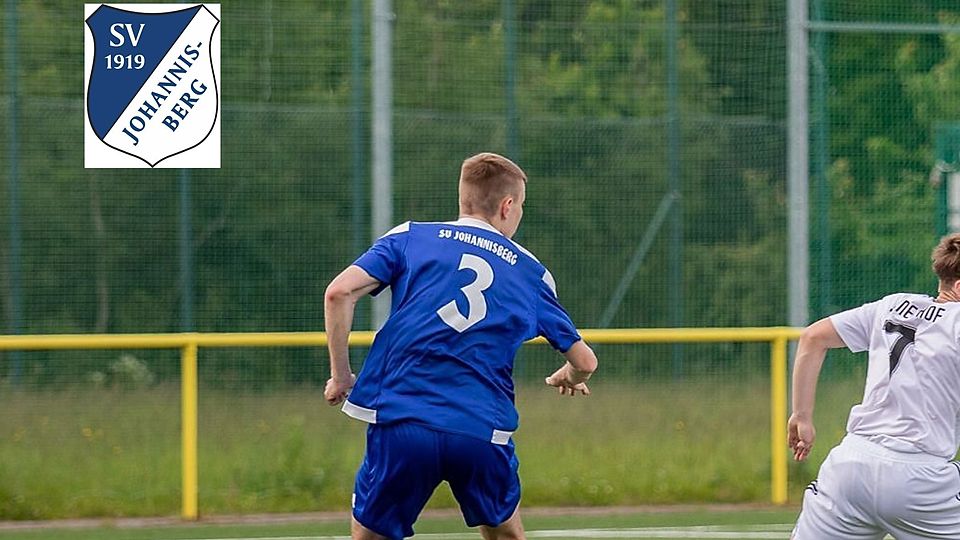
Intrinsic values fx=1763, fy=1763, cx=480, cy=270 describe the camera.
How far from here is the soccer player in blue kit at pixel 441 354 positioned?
5484mm

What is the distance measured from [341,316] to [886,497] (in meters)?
1.75

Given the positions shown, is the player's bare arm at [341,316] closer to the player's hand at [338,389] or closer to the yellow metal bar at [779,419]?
the player's hand at [338,389]

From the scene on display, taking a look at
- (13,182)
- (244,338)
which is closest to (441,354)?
(244,338)

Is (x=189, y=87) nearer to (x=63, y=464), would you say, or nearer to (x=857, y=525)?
(x=63, y=464)

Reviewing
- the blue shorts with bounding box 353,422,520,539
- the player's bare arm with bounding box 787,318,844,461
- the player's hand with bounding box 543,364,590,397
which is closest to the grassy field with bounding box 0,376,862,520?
the player's hand with bounding box 543,364,590,397

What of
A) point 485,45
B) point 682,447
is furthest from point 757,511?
point 485,45

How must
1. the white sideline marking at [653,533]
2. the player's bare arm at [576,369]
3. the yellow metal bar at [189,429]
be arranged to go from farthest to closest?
1. the yellow metal bar at [189,429]
2. the white sideline marking at [653,533]
3. the player's bare arm at [576,369]

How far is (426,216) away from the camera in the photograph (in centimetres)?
1386

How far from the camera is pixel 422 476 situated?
554 cm

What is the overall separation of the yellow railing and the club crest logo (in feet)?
6.09

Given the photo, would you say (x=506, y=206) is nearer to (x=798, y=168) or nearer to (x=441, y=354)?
(x=441, y=354)

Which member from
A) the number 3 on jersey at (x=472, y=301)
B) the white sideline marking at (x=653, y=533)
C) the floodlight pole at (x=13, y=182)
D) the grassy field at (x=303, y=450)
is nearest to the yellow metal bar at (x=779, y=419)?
the grassy field at (x=303, y=450)

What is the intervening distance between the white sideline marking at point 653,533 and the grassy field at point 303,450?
1020 millimetres

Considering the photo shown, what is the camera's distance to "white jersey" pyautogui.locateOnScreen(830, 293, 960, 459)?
17.8 feet
